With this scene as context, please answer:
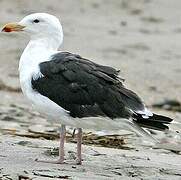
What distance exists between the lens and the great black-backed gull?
7.21 metres

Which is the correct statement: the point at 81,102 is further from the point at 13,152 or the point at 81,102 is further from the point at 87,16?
the point at 87,16

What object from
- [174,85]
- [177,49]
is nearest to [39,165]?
[174,85]

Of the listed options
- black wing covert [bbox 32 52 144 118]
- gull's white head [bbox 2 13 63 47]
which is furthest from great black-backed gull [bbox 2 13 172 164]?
gull's white head [bbox 2 13 63 47]

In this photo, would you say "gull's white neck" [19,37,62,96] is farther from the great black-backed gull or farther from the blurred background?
the blurred background

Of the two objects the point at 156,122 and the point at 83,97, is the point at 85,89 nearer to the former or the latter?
the point at 83,97

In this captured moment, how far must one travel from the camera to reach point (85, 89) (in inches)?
288

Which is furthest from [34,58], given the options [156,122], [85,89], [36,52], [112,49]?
[112,49]

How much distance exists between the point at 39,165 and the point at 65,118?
0.49 m

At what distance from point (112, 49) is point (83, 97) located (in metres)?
8.38

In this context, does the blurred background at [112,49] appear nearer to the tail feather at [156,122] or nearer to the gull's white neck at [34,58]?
the tail feather at [156,122]

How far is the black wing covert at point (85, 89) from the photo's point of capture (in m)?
7.26

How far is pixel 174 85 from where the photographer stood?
45.1ft

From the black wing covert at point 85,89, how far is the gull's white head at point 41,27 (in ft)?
1.98

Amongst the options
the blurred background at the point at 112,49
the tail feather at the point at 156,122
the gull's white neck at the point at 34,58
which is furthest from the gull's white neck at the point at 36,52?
the tail feather at the point at 156,122
